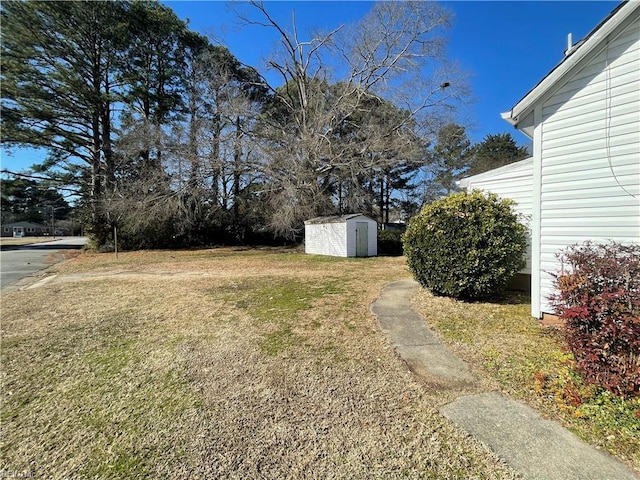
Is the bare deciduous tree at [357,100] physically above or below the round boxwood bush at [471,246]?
above

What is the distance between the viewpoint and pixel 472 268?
516cm

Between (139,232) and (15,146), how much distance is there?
9.32 m

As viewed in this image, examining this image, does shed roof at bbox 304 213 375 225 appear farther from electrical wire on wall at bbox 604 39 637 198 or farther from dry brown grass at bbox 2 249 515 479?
electrical wire on wall at bbox 604 39 637 198

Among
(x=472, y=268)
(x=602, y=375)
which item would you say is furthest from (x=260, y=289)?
(x=602, y=375)

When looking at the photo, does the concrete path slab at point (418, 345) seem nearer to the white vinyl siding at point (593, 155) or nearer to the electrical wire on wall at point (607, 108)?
the white vinyl siding at point (593, 155)

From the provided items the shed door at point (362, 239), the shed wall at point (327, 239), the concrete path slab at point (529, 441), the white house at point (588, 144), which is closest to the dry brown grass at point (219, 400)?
the concrete path slab at point (529, 441)

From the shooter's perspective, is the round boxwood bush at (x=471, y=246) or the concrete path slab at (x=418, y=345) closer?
the concrete path slab at (x=418, y=345)

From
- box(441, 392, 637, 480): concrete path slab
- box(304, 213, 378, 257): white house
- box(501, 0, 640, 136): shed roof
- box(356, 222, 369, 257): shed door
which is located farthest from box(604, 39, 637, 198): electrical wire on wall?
box(356, 222, 369, 257): shed door

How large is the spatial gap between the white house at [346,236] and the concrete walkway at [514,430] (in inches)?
Result: 436

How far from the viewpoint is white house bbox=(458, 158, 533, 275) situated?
5.84 meters

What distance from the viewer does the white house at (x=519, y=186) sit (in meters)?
5.84

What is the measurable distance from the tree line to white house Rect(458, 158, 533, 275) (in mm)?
10738

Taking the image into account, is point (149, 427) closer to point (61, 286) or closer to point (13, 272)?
point (61, 286)

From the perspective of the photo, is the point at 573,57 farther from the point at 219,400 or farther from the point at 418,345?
the point at 219,400
